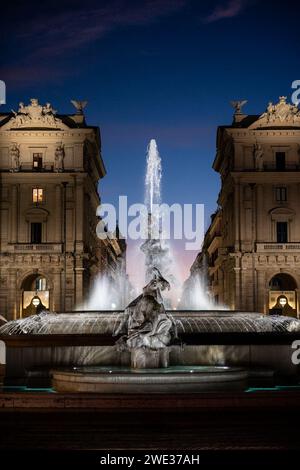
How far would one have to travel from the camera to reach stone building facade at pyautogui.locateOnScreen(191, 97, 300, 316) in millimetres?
58719

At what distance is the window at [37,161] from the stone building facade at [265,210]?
1467 cm

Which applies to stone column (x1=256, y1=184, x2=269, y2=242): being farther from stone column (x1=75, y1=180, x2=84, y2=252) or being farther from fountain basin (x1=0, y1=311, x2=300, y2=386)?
fountain basin (x1=0, y1=311, x2=300, y2=386)

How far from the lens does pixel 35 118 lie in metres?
61.2

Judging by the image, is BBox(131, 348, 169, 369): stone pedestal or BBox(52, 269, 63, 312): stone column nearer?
BBox(131, 348, 169, 369): stone pedestal

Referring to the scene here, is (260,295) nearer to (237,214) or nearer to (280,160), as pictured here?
(237,214)

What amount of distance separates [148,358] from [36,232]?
144 feet

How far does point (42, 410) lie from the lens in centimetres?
1426

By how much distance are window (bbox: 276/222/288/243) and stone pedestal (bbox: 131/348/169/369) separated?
43684 mm

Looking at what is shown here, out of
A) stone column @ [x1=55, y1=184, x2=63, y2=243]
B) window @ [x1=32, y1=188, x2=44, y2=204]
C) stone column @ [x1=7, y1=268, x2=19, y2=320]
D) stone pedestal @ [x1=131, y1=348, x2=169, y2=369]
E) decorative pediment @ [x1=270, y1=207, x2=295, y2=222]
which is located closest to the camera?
stone pedestal @ [x1=131, y1=348, x2=169, y2=369]

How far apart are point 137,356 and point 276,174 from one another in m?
44.9

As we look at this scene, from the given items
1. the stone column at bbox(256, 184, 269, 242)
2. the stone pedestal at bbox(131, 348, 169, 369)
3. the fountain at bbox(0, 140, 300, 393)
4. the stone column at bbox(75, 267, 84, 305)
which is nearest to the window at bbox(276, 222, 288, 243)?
the stone column at bbox(256, 184, 269, 242)

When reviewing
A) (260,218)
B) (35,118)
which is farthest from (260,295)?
(35,118)
